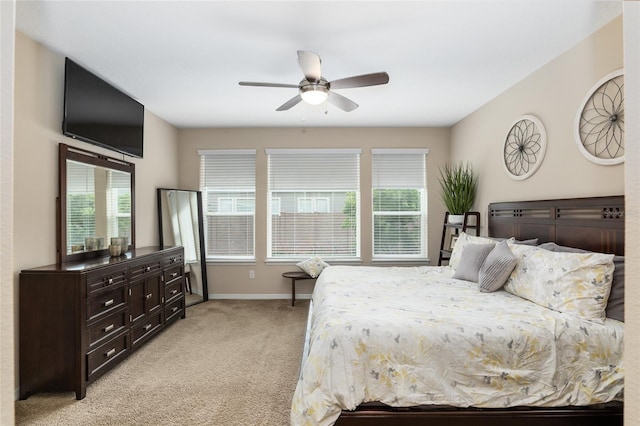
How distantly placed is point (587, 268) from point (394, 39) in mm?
2009

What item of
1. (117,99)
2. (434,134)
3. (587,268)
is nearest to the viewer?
(587,268)

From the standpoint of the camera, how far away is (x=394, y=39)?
2451mm

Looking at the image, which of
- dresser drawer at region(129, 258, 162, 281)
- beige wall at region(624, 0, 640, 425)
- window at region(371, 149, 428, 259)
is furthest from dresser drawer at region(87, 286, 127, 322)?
window at region(371, 149, 428, 259)

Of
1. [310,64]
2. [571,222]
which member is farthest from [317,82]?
[571,222]

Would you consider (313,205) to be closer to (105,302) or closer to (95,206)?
(95,206)

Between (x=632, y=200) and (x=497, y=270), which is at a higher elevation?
(x=632, y=200)

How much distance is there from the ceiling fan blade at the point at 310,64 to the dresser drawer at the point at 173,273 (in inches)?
106

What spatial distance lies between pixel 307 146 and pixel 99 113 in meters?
2.64

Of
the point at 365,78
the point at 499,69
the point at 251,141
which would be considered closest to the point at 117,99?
the point at 251,141

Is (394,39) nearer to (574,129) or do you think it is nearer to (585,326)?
(574,129)

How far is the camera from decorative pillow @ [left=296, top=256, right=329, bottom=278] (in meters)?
4.64

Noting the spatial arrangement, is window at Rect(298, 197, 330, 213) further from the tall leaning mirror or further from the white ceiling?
the white ceiling

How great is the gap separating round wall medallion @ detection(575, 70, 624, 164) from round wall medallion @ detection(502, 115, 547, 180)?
1.40 feet

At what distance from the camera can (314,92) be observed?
8.43 ft
